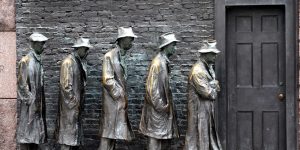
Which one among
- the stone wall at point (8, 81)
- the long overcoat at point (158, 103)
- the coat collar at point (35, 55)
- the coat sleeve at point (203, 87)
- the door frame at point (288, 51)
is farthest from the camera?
the stone wall at point (8, 81)

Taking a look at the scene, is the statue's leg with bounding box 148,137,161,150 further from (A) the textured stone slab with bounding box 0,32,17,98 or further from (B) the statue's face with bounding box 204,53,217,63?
(A) the textured stone slab with bounding box 0,32,17,98

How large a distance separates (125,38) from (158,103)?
1.08 m

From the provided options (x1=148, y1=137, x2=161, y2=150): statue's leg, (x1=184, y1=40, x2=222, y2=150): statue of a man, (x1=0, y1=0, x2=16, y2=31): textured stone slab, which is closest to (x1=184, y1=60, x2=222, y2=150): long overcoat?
(x1=184, y1=40, x2=222, y2=150): statue of a man

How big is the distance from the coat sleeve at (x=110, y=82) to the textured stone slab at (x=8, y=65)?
2.04 meters

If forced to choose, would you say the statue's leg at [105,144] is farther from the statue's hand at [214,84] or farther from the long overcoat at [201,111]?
the statue's hand at [214,84]

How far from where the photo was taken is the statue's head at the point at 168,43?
10281mm

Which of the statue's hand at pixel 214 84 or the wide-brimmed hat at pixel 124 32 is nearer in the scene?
the statue's hand at pixel 214 84

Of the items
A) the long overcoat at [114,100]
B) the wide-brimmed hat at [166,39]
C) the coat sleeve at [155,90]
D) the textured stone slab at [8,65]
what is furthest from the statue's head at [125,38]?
the textured stone slab at [8,65]

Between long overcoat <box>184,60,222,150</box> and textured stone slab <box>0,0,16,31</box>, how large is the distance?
3229 mm

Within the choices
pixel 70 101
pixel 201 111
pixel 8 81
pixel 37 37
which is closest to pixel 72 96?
pixel 70 101

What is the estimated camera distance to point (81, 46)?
34.6ft

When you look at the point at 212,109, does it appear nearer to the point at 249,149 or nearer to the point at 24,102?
the point at 249,149

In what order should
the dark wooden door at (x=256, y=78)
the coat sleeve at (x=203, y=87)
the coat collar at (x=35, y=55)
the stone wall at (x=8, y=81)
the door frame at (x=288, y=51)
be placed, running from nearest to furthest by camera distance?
the coat sleeve at (x=203, y=87) → the coat collar at (x=35, y=55) → the door frame at (x=288, y=51) → the dark wooden door at (x=256, y=78) → the stone wall at (x=8, y=81)

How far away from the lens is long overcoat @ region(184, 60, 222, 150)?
33.0ft
